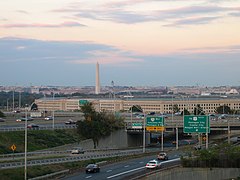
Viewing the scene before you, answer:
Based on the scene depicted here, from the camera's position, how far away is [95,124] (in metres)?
103

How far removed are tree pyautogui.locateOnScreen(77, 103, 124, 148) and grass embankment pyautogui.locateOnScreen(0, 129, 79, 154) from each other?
2.56 metres

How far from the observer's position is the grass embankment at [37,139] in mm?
86875

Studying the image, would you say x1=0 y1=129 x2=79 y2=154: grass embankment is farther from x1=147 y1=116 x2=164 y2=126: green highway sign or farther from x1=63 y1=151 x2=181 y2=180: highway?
x1=63 y1=151 x2=181 y2=180: highway

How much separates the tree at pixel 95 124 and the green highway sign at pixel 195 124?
2441 cm

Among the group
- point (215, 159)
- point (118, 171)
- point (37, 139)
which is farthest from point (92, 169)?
point (37, 139)

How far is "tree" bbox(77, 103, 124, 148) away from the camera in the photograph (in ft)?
333

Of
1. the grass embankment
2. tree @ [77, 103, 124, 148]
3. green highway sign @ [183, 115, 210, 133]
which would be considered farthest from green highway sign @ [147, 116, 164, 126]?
the grass embankment

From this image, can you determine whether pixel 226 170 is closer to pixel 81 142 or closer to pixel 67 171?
pixel 67 171

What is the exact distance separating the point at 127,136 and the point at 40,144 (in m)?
29.4

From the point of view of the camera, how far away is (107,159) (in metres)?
71.8

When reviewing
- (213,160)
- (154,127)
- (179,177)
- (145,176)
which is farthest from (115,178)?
(154,127)

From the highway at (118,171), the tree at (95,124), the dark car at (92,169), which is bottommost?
the highway at (118,171)

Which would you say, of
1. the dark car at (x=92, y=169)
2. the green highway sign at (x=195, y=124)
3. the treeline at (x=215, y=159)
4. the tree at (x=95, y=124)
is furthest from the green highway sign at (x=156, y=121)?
the dark car at (x=92, y=169)

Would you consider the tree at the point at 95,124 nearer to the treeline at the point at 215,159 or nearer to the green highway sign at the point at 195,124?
the green highway sign at the point at 195,124
